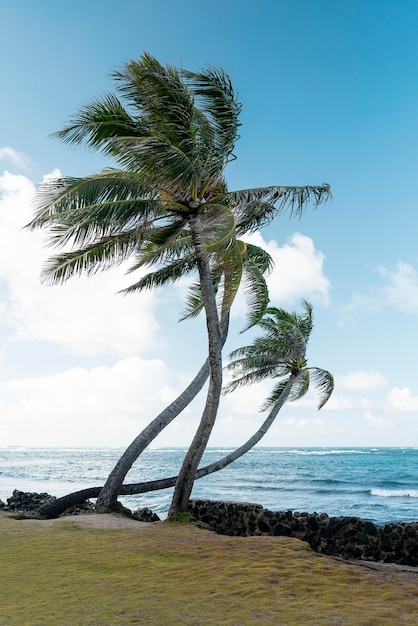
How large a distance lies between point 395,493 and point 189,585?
98.1ft

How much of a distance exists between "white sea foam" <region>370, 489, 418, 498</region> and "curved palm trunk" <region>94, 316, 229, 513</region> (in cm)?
2119

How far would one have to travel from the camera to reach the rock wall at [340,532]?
9.55 metres

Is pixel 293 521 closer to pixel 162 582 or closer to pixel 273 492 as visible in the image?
pixel 162 582

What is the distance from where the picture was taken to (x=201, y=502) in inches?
522

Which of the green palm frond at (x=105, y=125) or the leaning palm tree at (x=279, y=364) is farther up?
the green palm frond at (x=105, y=125)

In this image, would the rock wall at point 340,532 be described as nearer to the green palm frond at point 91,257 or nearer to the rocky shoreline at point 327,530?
the rocky shoreline at point 327,530

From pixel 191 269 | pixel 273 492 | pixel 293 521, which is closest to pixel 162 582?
pixel 293 521

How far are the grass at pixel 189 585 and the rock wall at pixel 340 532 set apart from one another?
0.58 m

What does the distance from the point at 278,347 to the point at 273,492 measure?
18901 mm

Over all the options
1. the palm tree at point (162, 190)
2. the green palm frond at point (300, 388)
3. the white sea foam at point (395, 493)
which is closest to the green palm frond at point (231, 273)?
the palm tree at point (162, 190)

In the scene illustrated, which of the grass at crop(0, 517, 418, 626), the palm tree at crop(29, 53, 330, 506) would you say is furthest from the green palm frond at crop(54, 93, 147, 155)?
the grass at crop(0, 517, 418, 626)

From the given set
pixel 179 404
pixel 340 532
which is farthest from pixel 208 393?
pixel 340 532

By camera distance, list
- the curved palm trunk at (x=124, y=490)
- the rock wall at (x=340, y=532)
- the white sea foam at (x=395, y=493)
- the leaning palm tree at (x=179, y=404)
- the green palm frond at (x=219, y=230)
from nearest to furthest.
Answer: the rock wall at (x=340, y=532) < the green palm frond at (x=219, y=230) < the leaning palm tree at (x=179, y=404) < the curved palm trunk at (x=124, y=490) < the white sea foam at (x=395, y=493)

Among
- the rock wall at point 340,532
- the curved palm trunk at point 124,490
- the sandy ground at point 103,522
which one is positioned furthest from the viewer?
the curved palm trunk at point 124,490
